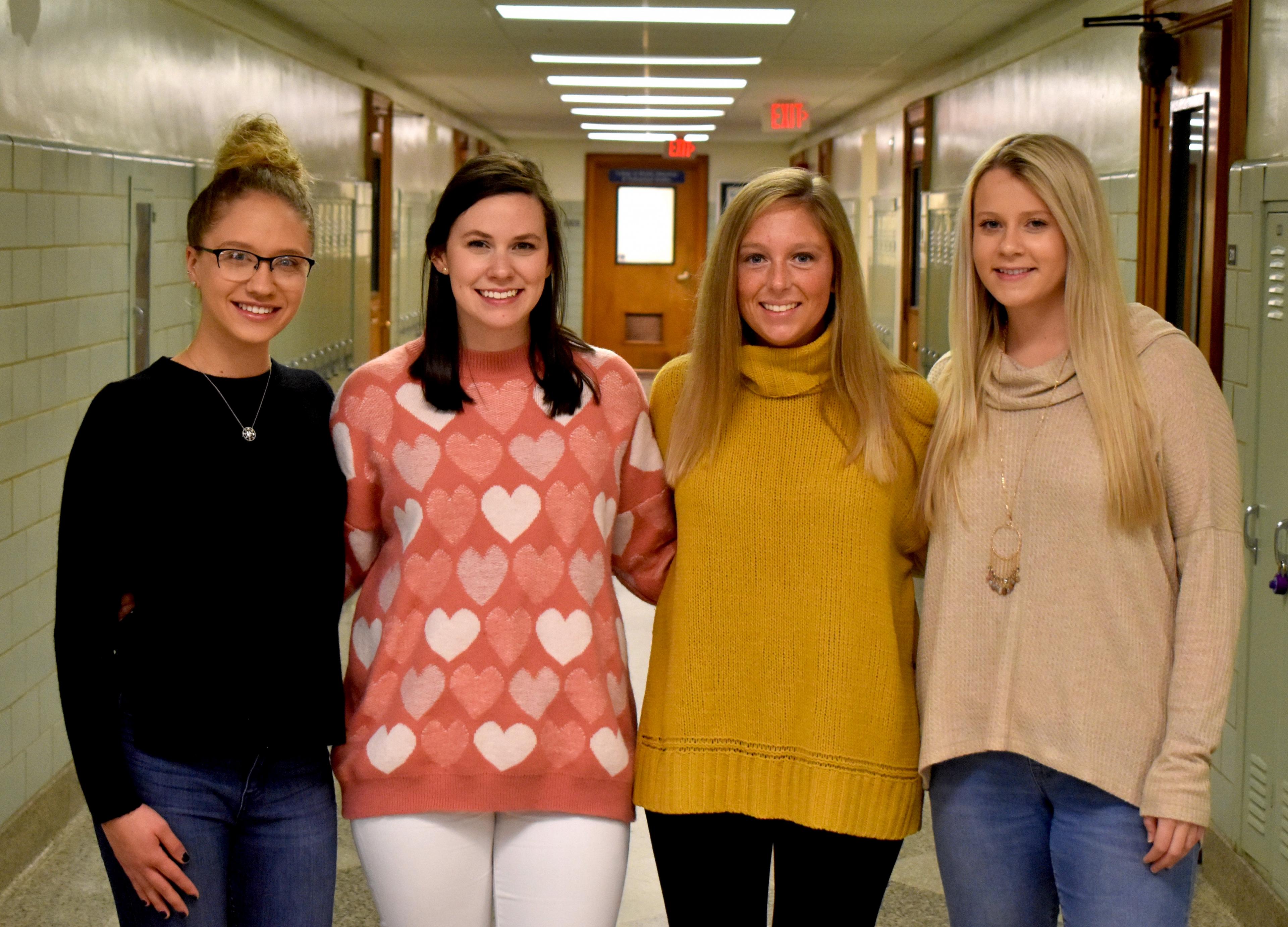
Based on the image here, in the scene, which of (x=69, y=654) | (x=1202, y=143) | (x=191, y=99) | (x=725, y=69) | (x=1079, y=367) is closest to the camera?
(x=69, y=654)

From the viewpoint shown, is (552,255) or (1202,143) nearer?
(552,255)

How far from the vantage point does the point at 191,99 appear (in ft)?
16.5

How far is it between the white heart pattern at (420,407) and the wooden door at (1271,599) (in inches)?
82.2

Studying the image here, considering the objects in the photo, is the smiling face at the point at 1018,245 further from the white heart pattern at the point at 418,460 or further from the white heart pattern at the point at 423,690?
the white heart pattern at the point at 423,690

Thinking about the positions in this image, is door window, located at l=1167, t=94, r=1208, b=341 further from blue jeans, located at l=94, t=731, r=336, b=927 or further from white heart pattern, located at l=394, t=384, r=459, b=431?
blue jeans, located at l=94, t=731, r=336, b=927

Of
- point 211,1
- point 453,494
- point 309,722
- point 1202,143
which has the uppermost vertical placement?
point 211,1

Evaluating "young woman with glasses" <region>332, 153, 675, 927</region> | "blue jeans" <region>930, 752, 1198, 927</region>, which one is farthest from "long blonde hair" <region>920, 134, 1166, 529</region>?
"young woman with glasses" <region>332, 153, 675, 927</region>

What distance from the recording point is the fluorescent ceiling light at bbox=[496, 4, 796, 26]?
6.05m

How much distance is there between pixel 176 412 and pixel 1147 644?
1284 mm

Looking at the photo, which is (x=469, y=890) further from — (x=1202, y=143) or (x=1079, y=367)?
(x=1202, y=143)

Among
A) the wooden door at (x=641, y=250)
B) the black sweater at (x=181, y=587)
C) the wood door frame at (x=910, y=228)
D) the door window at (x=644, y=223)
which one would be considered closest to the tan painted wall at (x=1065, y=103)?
the wood door frame at (x=910, y=228)

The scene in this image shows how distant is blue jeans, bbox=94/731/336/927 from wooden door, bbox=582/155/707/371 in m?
14.9

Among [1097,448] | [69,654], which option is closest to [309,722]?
[69,654]

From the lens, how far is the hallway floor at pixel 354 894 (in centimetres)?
328
